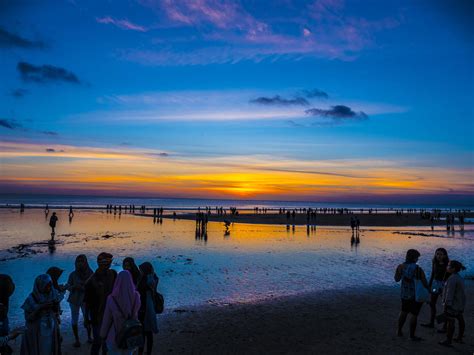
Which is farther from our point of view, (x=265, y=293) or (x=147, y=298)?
(x=265, y=293)

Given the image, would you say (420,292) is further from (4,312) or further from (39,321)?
(4,312)

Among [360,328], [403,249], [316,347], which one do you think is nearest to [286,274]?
[360,328]

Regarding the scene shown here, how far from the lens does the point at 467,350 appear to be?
26.2 ft

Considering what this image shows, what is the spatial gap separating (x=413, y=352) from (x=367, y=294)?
540 cm

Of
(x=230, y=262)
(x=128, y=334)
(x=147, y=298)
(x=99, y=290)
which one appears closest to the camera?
(x=128, y=334)

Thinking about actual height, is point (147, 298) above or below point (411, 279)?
below

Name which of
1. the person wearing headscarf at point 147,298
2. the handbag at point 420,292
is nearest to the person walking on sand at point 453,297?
the handbag at point 420,292

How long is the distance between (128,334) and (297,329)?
18.6 feet

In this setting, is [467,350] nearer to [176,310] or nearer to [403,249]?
[176,310]

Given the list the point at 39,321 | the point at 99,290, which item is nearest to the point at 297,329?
the point at 99,290

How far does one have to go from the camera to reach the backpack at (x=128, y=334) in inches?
198

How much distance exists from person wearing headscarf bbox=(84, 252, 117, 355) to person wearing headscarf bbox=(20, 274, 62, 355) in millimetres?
953

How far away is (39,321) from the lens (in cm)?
553

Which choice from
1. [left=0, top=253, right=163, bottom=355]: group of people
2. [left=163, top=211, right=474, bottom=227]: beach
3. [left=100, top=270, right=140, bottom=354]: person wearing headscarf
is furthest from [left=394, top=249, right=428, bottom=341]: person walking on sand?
[left=163, top=211, right=474, bottom=227]: beach
